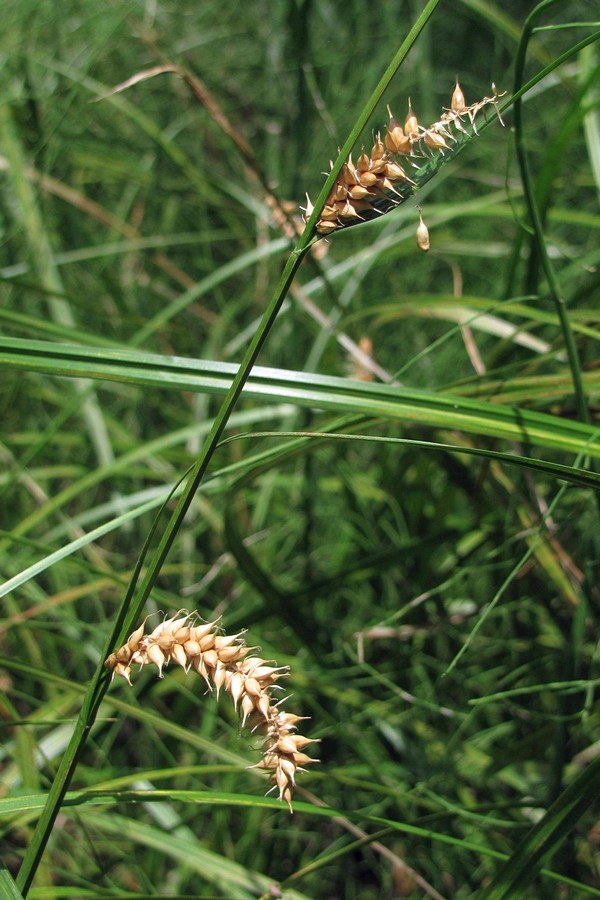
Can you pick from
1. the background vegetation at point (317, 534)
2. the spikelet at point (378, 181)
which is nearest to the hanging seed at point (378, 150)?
the spikelet at point (378, 181)

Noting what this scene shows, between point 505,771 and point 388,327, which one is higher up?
point 388,327

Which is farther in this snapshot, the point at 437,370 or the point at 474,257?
the point at 474,257

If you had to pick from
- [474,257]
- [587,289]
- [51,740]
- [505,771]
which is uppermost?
[474,257]

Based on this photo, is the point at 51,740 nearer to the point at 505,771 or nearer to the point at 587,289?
the point at 505,771

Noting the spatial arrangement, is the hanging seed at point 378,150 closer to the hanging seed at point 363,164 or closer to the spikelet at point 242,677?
the hanging seed at point 363,164

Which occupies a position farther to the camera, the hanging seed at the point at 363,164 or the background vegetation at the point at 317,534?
the background vegetation at the point at 317,534

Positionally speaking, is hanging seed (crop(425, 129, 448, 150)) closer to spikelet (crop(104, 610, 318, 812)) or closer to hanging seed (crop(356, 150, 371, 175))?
hanging seed (crop(356, 150, 371, 175))

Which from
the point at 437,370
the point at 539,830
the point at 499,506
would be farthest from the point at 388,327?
the point at 539,830

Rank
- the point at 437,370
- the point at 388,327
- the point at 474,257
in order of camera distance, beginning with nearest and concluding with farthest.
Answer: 1. the point at 437,370
2. the point at 388,327
3. the point at 474,257
